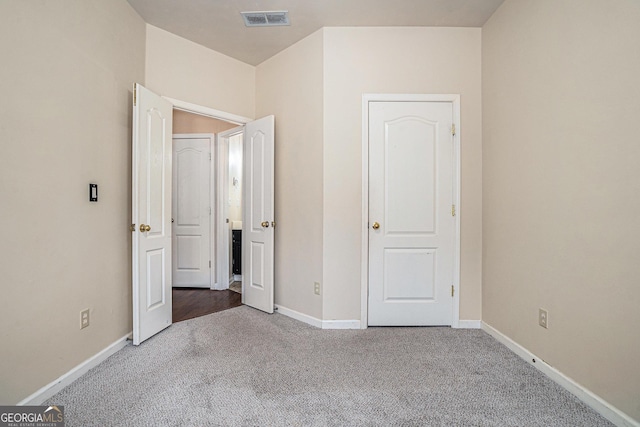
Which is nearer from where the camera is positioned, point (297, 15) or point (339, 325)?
point (297, 15)

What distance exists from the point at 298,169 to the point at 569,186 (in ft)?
7.08

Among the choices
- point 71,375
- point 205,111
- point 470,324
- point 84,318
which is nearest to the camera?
point 71,375

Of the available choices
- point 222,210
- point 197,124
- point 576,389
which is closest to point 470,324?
point 576,389

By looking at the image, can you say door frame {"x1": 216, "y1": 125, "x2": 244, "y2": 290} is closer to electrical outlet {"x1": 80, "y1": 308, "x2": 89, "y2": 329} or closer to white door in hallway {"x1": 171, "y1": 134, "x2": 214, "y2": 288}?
white door in hallway {"x1": 171, "y1": 134, "x2": 214, "y2": 288}

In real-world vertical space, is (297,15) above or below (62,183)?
above

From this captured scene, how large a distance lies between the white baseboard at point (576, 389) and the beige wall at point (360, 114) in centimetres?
55

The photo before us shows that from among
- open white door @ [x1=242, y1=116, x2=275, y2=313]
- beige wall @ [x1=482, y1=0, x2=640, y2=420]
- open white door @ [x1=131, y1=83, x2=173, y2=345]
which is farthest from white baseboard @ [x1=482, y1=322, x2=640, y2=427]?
open white door @ [x1=131, y1=83, x2=173, y2=345]

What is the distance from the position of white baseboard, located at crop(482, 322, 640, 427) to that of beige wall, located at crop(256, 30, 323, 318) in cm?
160

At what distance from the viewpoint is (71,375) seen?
191cm

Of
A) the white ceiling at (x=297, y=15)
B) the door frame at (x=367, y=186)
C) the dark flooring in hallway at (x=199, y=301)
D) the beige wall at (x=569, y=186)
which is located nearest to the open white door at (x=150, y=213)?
the dark flooring in hallway at (x=199, y=301)

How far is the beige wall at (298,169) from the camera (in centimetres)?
292

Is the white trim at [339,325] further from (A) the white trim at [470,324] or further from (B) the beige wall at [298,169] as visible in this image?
(A) the white trim at [470,324]

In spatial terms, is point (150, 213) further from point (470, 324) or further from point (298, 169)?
point (470, 324)

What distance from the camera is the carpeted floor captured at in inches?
62.2
